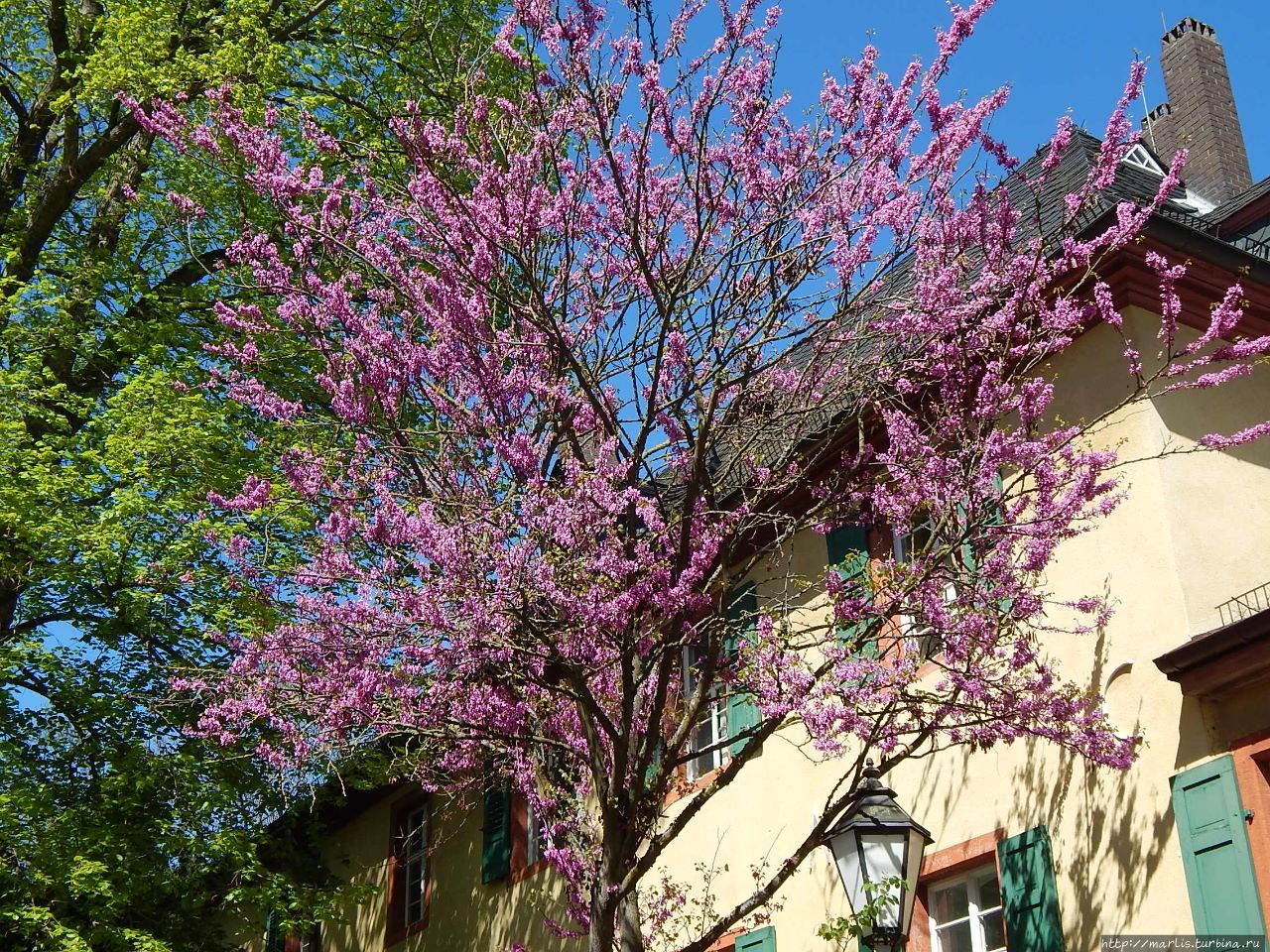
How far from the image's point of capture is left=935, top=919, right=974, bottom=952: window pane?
10211 millimetres

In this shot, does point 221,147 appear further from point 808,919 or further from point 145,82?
point 808,919

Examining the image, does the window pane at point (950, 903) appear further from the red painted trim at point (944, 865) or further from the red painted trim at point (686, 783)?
the red painted trim at point (686, 783)

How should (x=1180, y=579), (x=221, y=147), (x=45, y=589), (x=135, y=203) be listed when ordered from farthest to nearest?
(x=135, y=203) → (x=45, y=589) → (x=221, y=147) → (x=1180, y=579)

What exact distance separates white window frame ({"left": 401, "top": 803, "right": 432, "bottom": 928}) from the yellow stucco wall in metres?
6.90

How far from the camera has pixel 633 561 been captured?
29.6ft

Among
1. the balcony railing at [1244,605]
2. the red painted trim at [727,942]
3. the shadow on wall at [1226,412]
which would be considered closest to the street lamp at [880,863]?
the balcony railing at [1244,605]

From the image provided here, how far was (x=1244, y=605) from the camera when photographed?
9.52 meters

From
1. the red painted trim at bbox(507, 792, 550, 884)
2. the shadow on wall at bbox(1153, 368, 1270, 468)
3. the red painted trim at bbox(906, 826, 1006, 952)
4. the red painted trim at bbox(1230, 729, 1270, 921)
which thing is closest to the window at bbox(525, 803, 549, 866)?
the red painted trim at bbox(507, 792, 550, 884)

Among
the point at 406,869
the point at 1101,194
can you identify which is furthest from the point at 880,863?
the point at 406,869

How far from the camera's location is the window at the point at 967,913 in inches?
395

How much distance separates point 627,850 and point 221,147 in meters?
5.71

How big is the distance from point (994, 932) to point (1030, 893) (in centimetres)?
59

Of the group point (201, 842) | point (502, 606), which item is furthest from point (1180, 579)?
point (201, 842)

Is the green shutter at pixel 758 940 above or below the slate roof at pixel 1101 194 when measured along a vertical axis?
below
